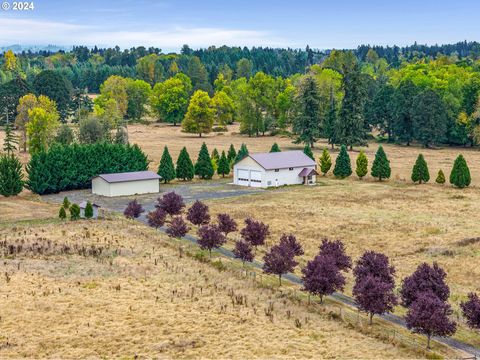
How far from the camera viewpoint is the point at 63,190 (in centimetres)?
7431

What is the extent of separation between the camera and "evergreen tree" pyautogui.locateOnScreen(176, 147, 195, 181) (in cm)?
8062

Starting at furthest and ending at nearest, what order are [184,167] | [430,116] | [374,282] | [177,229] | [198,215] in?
[430,116] → [184,167] → [198,215] → [177,229] → [374,282]

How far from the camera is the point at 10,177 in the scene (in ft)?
226

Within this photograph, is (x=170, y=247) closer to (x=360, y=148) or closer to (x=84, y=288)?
(x=84, y=288)

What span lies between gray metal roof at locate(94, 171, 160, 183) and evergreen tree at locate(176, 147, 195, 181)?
7.26 metres

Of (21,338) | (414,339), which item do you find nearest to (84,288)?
(21,338)

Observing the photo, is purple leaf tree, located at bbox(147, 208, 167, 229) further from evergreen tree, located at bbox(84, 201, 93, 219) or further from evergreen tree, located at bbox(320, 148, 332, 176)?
evergreen tree, located at bbox(320, 148, 332, 176)

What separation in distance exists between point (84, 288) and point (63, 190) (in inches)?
1547

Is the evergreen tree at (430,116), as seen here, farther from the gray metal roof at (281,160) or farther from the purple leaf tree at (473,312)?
the purple leaf tree at (473,312)

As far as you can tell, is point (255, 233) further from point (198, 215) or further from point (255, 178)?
point (255, 178)

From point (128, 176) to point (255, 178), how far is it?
16209mm

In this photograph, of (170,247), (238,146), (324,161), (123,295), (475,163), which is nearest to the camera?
(123,295)

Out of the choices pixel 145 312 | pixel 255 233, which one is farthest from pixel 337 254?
pixel 145 312

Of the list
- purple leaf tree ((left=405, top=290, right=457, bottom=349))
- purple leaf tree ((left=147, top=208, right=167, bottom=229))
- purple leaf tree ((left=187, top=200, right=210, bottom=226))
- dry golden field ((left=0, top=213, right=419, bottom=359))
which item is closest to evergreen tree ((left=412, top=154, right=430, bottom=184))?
purple leaf tree ((left=187, top=200, right=210, bottom=226))
